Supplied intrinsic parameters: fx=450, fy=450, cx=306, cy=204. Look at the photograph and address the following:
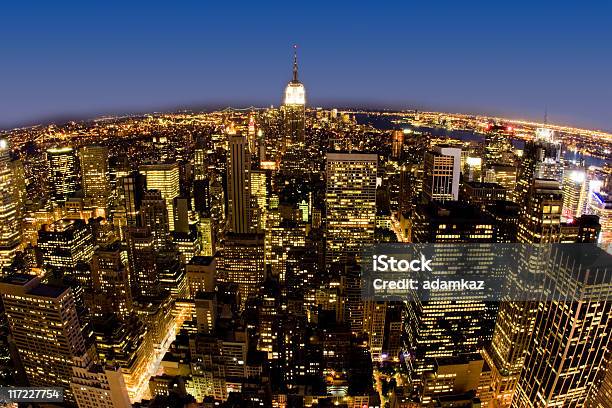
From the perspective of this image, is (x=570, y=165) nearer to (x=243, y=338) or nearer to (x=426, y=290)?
(x=426, y=290)

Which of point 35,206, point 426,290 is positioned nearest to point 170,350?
point 426,290

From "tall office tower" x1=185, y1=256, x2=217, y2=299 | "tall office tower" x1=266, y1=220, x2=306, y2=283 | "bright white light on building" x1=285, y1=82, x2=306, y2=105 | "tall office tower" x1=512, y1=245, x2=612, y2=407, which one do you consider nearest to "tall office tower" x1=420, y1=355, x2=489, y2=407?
"tall office tower" x1=512, y1=245, x2=612, y2=407

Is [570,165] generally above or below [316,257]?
above

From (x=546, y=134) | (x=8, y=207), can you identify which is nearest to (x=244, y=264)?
(x=8, y=207)

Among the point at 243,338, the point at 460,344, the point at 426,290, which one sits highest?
the point at 426,290

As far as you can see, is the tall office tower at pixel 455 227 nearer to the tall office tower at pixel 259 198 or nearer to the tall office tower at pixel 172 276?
the tall office tower at pixel 172 276

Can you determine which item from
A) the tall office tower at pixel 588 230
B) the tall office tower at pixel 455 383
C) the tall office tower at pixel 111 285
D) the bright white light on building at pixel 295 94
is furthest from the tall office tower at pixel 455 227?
the bright white light on building at pixel 295 94

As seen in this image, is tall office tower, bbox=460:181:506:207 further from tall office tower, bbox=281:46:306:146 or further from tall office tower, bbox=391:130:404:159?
tall office tower, bbox=281:46:306:146
